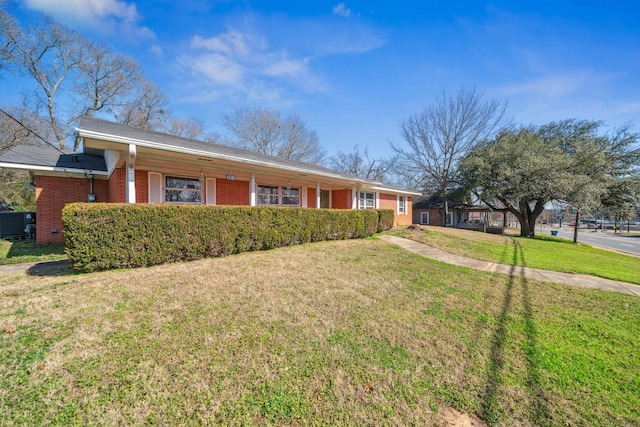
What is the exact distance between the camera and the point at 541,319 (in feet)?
12.3

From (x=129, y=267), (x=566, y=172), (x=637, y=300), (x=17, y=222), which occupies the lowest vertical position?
(x=637, y=300)

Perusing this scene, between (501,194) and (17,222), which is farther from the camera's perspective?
(501,194)

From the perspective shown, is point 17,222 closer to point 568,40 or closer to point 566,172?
point 568,40

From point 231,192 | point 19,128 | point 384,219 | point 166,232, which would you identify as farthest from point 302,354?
point 19,128

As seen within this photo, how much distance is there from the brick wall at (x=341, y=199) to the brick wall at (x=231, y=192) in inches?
262

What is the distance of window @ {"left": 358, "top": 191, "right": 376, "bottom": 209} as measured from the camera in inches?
690

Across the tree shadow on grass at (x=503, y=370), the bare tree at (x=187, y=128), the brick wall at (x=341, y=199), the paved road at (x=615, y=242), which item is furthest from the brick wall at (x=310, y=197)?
the paved road at (x=615, y=242)

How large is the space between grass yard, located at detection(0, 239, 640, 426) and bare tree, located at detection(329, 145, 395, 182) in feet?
106

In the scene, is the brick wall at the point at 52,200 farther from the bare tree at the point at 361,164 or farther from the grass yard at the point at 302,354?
the bare tree at the point at 361,164

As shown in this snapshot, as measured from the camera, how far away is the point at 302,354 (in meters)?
2.66

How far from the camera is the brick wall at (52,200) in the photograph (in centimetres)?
855

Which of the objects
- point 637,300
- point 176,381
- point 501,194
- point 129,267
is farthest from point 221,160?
point 501,194

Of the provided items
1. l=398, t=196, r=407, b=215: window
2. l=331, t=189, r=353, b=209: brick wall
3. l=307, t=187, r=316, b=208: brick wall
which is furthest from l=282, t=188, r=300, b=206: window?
l=398, t=196, r=407, b=215: window

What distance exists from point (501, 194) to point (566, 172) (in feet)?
13.2
